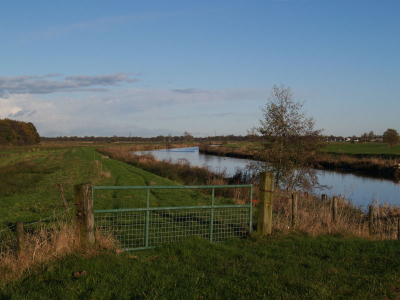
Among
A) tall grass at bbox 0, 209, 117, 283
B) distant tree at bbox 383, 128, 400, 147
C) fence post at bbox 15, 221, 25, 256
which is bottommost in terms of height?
tall grass at bbox 0, 209, 117, 283

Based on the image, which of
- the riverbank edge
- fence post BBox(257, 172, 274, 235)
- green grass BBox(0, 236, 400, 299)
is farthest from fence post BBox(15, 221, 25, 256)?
the riverbank edge

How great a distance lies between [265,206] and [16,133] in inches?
4479

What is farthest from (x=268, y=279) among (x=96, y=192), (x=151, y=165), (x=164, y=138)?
(x=164, y=138)

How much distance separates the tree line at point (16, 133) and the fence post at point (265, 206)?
313 feet

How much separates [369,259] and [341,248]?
2.28 feet

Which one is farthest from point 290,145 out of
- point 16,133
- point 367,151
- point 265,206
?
point 16,133

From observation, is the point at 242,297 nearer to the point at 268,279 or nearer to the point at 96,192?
the point at 268,279

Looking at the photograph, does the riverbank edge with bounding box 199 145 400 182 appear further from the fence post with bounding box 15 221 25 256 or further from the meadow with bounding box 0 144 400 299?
the fence post with bounding box 15 221 25 256

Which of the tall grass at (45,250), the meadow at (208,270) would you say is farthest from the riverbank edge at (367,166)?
the tall grass at (45,250)

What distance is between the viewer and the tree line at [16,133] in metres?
95.4

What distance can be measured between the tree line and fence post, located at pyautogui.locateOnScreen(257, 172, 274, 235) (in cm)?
9537

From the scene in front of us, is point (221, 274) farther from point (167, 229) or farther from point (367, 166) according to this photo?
point (367, 166)

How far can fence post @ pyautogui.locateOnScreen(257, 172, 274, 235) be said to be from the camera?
786 cm

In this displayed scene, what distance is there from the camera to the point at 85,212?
20.3ft
